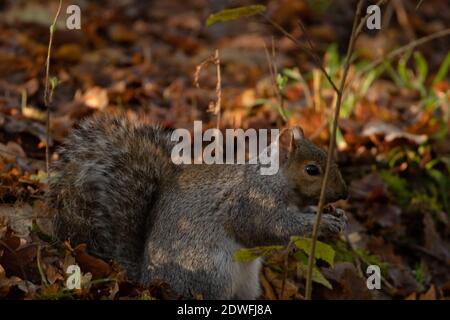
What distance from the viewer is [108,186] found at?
309 cm

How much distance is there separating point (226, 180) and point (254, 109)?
2003 mm

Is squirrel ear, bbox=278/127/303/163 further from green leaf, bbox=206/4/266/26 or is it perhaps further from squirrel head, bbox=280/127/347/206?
green leaf, bbox=206/4/266/26

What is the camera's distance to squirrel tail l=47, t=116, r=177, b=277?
3.07 meters

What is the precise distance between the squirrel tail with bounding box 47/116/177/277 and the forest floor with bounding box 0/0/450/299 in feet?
0.39

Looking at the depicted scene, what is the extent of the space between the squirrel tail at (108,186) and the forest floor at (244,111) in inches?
4.7

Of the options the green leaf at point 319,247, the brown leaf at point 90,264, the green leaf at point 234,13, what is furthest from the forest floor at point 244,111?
the green leaf at point 234,13

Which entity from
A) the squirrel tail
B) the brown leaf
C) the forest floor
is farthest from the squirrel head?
the brown leaf

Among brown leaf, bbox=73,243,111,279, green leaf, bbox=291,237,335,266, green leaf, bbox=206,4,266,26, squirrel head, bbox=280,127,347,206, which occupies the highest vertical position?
green leaf, bbox=206,4,266,26

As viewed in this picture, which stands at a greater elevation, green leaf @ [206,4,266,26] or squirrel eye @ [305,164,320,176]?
green leaf @ [206,4,266,26]

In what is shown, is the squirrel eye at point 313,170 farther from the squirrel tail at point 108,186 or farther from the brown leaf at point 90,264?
the brown leaf at point 90,264

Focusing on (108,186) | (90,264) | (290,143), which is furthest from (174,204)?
(290,143)

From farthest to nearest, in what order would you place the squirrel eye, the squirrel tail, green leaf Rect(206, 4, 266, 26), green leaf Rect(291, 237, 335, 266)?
1. the squirrel eye
2. the squirrel tail
3. green leaf Rect(291, 237, 335, 266)
4. green leaf Rect(206, 4, 266, 26)

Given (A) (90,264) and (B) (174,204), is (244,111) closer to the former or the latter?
(B) (174,204)
